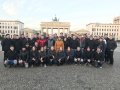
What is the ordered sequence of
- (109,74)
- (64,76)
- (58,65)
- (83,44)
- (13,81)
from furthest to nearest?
(83,44) < (58,65) < (109,74) < (64,76) < (13,81)

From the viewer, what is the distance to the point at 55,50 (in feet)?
50.9

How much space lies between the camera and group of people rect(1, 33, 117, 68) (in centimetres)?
1436

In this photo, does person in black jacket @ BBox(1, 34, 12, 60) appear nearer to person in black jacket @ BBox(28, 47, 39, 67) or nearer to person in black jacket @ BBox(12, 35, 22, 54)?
person in black jacket @ BBox(12, 35, 22, 54)

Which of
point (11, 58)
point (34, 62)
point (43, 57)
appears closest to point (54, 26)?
point (43, 57)

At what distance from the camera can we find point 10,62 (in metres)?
14.0

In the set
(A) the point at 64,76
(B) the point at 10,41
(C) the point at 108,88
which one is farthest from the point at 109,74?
(B) the point at 10,41

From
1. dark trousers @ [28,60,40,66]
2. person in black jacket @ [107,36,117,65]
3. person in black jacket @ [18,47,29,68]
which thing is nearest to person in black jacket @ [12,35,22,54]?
person in black jacket @ [18,47,29,68]

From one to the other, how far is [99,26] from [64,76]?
129m

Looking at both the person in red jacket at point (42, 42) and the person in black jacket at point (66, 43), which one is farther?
the person in black jacket at point (66, 43)

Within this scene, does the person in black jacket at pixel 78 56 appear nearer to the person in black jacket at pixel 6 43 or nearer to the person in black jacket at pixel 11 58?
the person in black jacket at pixel 11 58

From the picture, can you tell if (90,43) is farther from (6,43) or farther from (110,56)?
(6,43)

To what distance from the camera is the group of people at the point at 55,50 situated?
1436cm

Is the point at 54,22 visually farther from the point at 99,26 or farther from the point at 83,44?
the point at 83,44

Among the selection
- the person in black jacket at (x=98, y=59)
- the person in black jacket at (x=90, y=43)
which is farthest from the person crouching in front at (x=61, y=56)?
the person in black jacket at (x=98, y=59)
